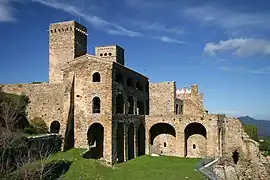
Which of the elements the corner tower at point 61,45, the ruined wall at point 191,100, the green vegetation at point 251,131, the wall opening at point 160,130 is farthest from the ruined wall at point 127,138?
the green vegetation at point 251,131

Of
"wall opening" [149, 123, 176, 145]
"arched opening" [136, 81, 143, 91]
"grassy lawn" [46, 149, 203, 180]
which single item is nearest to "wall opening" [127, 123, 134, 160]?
"grassy lawn" [46, 149, 203, 180]

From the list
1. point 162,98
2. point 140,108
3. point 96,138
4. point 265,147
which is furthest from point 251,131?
point 96,138

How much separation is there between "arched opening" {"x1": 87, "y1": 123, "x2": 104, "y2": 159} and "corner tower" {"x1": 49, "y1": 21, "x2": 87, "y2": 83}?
10.2 metres

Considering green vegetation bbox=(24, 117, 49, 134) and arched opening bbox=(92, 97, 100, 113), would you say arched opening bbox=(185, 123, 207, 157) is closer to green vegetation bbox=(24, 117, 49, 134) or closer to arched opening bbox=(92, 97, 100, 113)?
arched opening bbox=(92, 97, 100, 113)

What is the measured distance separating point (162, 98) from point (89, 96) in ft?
46.8

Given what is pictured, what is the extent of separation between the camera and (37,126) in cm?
3619

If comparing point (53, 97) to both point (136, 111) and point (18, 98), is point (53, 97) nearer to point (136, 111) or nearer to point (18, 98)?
point (18, 98)

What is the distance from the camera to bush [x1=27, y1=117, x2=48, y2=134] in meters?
34.2

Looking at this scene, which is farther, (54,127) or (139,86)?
(139,86)

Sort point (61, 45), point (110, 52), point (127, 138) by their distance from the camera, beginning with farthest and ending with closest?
1. point (110, 52)
2. point (61, 45)
3. point (127, 138)

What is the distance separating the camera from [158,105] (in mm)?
44750

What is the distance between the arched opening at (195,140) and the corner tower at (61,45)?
17044 mm

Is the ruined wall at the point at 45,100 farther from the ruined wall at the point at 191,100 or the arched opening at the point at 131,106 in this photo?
the ruined wall at the point at 191,100

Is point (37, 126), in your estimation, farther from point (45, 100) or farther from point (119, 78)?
point (119, 78)
